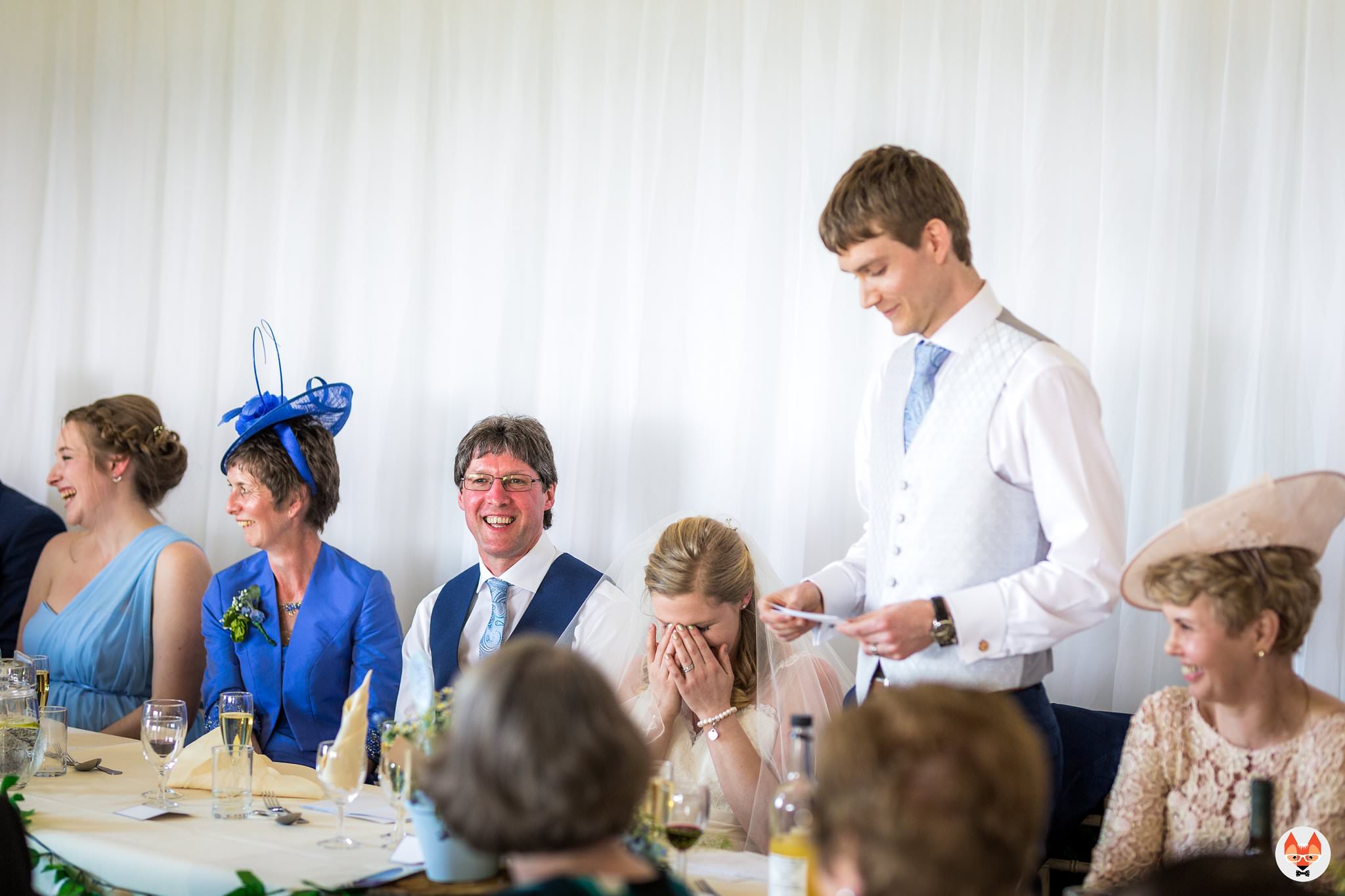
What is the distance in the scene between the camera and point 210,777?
236cm

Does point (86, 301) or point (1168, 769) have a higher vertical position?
point (86, 301)

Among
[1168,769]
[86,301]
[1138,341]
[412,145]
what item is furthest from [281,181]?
[1168,769]

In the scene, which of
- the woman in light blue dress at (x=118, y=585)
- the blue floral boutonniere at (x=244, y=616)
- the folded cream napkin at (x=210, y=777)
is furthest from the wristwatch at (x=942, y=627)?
the woman in light blue dress at (x=118, y=585)

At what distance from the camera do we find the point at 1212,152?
2.84 metres

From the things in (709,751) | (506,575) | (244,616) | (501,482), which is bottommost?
(709,751)

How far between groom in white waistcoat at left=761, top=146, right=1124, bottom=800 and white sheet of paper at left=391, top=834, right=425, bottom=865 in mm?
751

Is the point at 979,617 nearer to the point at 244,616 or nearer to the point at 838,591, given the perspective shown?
the point at 838,591

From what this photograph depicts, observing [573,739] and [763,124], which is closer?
[573,739]

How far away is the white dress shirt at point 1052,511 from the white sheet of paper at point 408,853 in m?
0.94

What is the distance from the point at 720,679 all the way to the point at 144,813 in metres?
1.09

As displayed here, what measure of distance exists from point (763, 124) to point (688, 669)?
1576 mm

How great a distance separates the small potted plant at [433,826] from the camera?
178cm

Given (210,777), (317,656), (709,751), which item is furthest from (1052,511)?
(317,656)

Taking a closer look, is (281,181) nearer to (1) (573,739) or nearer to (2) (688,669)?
(2) (688,669)
